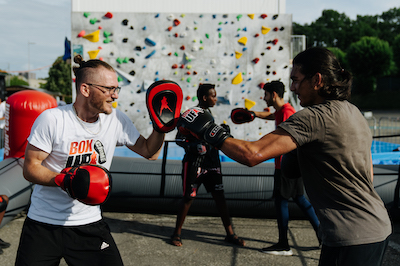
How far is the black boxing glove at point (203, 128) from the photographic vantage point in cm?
179

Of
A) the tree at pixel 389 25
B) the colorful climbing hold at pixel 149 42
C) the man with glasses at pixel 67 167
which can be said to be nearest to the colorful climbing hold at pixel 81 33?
the colorful climbing hold at pixel 149 42

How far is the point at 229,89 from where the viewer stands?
8172 millimetres

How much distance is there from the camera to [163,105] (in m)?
2.15

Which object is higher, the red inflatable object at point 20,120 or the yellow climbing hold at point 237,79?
the yellow climbing hold at point 237,79

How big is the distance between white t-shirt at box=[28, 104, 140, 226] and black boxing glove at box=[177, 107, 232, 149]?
550mm

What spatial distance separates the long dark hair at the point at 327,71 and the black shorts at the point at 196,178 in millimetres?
2094

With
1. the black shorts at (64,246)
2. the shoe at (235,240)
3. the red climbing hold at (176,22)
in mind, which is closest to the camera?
the black shorts at (64,246)

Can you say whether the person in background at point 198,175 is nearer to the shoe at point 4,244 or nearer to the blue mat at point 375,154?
the shoe at point 4,244

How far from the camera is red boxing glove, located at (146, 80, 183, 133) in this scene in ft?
6.95

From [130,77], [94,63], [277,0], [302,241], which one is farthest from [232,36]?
[94,63]

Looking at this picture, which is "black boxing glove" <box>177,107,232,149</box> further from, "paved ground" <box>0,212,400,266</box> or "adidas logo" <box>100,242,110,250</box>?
"paved ground" <box>0,212,400,266</box>

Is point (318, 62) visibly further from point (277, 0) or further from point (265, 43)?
point (277, 0)

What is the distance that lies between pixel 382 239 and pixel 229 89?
670 cm

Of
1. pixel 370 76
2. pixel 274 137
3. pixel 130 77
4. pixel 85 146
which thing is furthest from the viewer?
pixel 370 76
